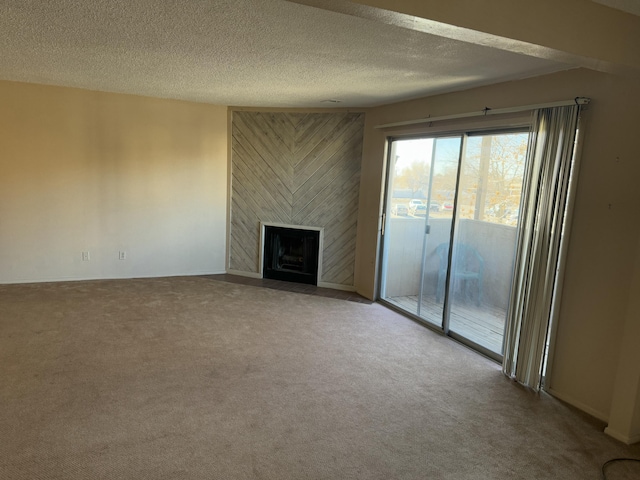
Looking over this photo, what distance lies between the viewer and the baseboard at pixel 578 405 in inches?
115

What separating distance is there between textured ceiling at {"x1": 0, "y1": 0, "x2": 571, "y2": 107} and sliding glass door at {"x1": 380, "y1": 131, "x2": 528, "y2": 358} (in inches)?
26.2

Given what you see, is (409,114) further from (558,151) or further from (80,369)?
(80,369)

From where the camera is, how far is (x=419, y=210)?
479 centimetres

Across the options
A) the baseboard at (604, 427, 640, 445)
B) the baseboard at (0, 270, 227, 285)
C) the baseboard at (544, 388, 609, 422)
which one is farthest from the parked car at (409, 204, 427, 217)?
the baseboard at (0, 270, 227, 285)

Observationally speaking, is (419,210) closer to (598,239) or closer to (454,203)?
(454,203)

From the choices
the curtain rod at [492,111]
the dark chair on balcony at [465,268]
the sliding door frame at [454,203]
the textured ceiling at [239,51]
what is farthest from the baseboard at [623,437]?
the textured ceiling at [239,51]

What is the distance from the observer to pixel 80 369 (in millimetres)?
3244

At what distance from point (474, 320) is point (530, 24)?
2875 millimetres

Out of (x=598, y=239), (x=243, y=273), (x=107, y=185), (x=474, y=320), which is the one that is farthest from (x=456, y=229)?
(x=107, y=185)

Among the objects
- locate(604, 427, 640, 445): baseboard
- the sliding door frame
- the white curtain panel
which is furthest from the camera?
the sliding door frame

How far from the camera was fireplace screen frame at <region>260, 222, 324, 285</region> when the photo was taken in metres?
6.07

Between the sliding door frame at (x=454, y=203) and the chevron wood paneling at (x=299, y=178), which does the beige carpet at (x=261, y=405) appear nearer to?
the sliding door frame at (x=454, y=203)

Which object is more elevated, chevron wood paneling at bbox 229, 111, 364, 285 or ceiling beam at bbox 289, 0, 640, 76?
ceiling beam at bbox 289, 0, 640, 76

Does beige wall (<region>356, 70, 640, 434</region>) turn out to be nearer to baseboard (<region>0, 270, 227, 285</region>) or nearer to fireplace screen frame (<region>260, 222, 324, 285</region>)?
fireplace screen frame (<region>260, 222, 324, 285</region>)
